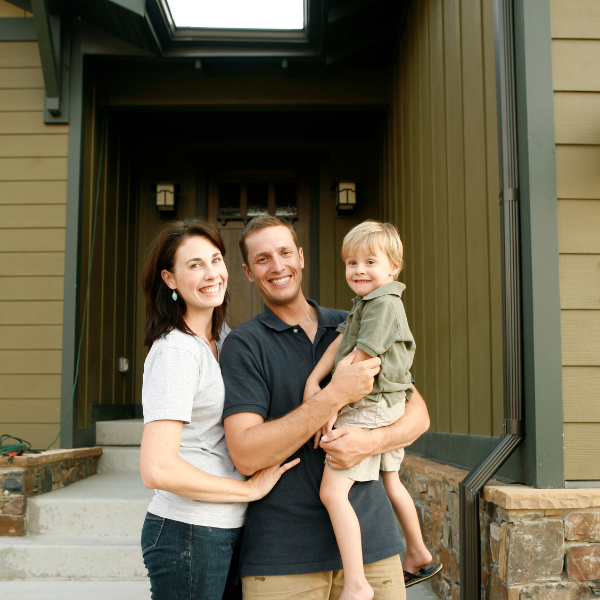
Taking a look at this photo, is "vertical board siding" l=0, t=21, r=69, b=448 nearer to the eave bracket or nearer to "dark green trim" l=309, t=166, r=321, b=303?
the eave bracket

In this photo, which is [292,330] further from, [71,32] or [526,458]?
[71,32]

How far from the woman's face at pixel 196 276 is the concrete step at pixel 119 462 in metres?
2.93

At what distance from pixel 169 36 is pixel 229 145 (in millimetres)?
1205

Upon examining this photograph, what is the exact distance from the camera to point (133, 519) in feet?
10.9

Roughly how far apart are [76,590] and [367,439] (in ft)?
7.04

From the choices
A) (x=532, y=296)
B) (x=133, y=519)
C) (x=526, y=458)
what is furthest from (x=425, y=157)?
(x=133, y=519)

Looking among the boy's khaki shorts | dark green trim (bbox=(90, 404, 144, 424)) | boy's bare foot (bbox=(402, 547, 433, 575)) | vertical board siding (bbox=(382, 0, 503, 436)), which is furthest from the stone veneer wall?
dark green trim (bbox=(90, 404, 144, 424))

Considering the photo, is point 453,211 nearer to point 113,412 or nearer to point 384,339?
point 384,339

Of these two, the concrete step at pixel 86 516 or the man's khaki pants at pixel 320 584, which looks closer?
the man's khaki pants at pixel 320 584

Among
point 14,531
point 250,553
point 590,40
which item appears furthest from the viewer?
point 14,531

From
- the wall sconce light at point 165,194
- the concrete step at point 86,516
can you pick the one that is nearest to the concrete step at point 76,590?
the concrete step at point 86,516

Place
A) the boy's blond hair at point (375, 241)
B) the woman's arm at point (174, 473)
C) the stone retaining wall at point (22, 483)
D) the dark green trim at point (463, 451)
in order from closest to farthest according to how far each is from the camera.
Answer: the woman's arm at point (174, 473), the boy's blond hair at point (375, 241), the dark green trim at point (463, 451), the stone retaining wall at point (22, 483)

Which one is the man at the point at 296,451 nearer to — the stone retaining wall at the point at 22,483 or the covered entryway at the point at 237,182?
the stone retaining wall at the point at 22,483

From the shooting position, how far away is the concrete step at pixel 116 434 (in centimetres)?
430
